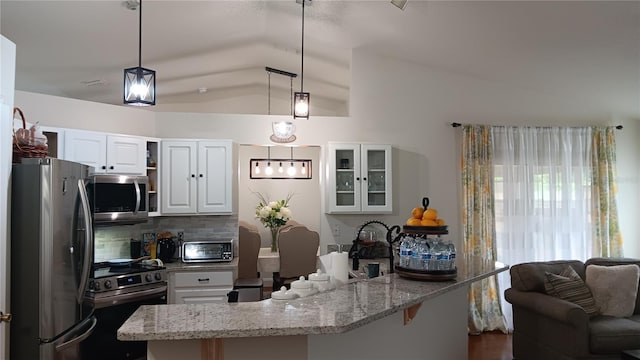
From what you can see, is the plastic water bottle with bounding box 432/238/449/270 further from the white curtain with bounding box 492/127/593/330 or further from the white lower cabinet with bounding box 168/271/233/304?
the white curtain with bounding box 492/127/593/330

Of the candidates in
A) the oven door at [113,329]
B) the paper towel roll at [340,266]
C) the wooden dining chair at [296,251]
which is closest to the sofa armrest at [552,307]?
the paper towel roll at [340,266]

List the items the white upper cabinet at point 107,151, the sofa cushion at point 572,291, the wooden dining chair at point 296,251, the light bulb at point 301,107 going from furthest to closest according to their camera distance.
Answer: the wooden dining chair at point 296,251
the white upper cabinet at point 107,151
the sofa cushion at point 572,291
the light bulb at point 301,107

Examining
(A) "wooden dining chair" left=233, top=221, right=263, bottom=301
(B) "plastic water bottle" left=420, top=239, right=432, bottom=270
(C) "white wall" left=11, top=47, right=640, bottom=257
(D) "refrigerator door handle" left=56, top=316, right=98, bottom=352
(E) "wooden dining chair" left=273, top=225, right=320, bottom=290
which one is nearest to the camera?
(B) "plastic water bottle" left=420, top=239, right=432, bottom=270

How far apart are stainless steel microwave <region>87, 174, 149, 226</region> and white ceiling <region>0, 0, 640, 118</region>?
4.25 feet

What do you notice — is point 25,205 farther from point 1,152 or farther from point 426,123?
point 426,123

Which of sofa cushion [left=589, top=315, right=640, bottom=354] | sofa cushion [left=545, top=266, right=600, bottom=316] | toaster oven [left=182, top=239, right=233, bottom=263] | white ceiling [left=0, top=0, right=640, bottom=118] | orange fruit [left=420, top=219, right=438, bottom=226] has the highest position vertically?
white ceiling [left=0, top=0, right=640, bottom=118]

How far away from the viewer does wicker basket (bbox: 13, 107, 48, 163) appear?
281cm

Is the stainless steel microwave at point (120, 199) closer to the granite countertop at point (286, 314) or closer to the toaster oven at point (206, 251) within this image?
the toaster oven at point (206, 251)

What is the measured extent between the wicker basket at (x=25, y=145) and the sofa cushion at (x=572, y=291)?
4.15 metres

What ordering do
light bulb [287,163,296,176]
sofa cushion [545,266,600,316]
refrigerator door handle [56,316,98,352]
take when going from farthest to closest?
light bulb [287,163,296,176]
sofa cushion [545,266,600,316]
refrigerator door handle [56,316,98,352]

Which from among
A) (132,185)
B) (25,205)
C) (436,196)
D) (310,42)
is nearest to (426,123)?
(436,196)

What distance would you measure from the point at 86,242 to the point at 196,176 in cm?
164

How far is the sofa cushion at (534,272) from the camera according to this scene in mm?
4145

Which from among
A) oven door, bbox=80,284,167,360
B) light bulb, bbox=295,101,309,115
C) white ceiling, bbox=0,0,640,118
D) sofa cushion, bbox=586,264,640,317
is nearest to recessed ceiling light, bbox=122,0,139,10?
white ceiling, bbox=0,0,640,118
